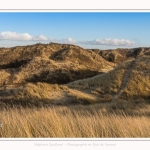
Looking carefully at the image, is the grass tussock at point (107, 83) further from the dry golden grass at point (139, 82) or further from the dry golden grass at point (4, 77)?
the dry golden grass at point (4, 77)

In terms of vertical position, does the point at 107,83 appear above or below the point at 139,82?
below

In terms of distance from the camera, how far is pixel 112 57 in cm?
6881

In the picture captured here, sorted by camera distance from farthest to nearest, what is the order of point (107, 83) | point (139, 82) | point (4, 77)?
point (4, 77) → point (107, 83) → point (139, 82)

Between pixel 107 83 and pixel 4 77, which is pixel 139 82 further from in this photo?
pixel 4 77

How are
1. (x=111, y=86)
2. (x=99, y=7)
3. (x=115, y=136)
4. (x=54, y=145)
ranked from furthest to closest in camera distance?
(x=111, y=86), (x=99, y=7), (x=115, y=136), (x=54, y=145)

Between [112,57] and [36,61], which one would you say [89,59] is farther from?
[112,57]

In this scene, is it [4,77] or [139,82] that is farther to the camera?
[4,77]

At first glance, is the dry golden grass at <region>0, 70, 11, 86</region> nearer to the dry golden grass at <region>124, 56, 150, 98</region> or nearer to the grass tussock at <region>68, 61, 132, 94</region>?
the grass tussock at <region>68, 61, 132, 94</region>

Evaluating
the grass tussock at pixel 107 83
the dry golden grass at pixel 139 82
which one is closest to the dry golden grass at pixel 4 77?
the grass tussock at pixel 107 83

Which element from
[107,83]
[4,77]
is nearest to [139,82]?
[107,83]

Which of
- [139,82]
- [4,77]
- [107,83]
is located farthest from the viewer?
[4,77]

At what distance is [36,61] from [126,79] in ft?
74.2

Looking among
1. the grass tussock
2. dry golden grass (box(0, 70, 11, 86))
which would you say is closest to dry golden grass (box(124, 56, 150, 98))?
the grass tussock

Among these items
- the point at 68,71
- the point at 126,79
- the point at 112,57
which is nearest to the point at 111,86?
the point at 126,79
